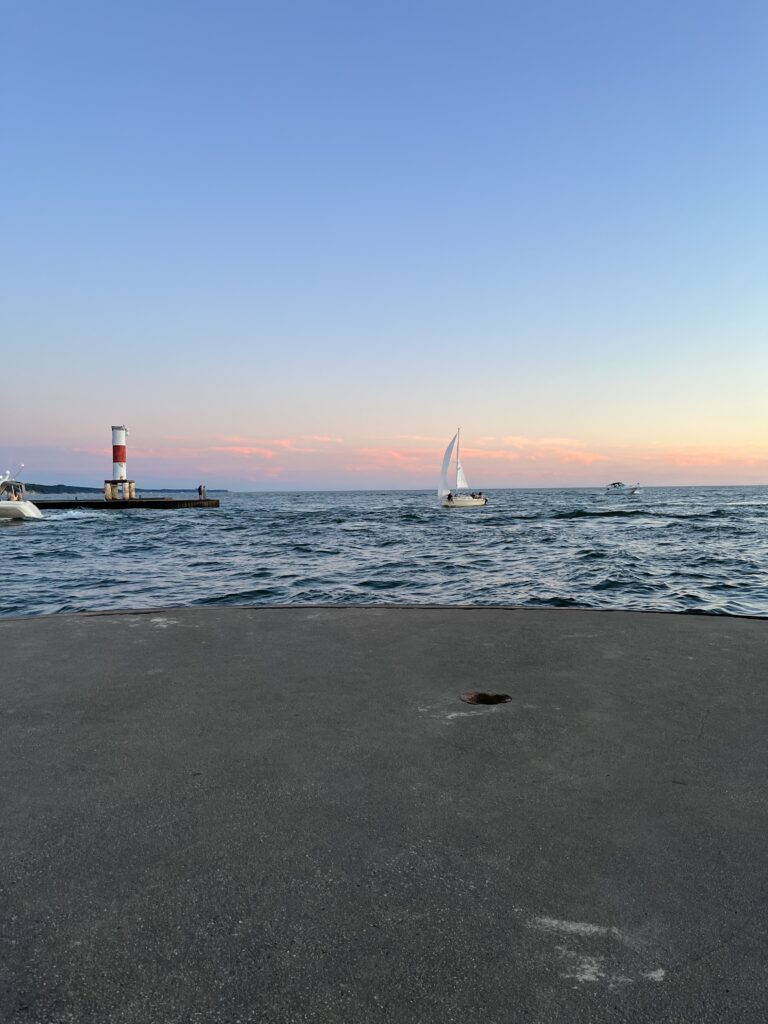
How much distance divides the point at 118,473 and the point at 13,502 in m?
20.8

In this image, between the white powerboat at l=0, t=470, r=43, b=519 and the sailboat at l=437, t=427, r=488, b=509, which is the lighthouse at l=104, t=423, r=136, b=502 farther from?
the sailboat at l=437, t=427, r=488, b=509

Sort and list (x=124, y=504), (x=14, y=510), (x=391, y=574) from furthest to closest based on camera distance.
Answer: (x=124, y=504) < (x=14, y=510) < (x=391, y=574)

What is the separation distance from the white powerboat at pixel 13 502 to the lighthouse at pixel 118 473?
1470 centimetres

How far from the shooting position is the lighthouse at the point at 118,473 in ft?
177

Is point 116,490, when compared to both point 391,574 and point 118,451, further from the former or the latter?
point 391,574

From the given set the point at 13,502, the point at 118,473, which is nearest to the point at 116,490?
the point at 118,473

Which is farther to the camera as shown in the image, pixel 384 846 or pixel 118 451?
pixel 118 451

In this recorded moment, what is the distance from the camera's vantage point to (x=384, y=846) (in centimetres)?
212

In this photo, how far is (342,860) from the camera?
2.04m

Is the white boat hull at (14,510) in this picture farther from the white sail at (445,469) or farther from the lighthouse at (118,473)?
the white sail at (445,469)

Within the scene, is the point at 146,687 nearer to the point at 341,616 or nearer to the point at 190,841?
the point at 190,841

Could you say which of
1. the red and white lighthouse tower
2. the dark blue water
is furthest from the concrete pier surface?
the red and white lighthouse tower

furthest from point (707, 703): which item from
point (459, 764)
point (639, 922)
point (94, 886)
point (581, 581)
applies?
point (581, 581)

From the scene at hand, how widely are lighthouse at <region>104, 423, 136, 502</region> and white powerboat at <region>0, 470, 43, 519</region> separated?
14.7 meters
